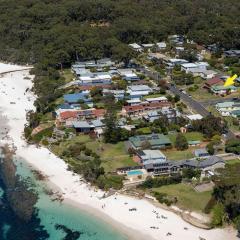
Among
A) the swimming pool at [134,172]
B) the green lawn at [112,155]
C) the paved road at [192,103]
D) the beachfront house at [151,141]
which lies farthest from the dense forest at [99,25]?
the swimming pool at [134,172]

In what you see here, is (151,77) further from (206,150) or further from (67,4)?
(67,4)

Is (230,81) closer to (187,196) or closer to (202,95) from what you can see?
(202,95)

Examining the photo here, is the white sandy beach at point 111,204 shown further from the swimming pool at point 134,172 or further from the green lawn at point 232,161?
the green lawn at point 232,161

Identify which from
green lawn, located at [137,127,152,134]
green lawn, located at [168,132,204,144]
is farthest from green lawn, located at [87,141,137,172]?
green lawn, located at [168,132,204,144]

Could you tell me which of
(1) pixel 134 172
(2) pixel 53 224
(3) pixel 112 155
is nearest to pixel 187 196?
(1) pixel 134 172

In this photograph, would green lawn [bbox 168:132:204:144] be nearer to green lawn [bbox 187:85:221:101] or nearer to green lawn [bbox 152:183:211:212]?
green lawn [bbox 152:183:211:212]

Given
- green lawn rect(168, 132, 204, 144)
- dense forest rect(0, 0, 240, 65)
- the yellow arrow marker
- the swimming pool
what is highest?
the swimming pool
